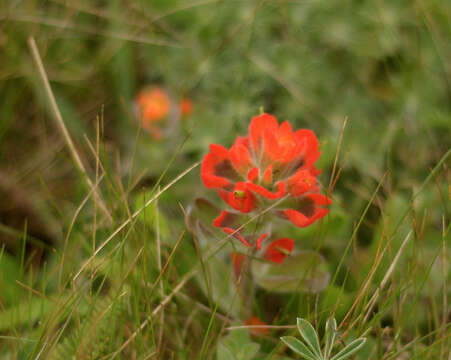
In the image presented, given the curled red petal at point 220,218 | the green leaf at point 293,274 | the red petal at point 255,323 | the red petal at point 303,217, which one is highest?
the red petal at point 303,217

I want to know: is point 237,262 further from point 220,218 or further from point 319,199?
point 319,199

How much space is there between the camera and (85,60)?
2389mm

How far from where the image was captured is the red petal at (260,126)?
1.24m

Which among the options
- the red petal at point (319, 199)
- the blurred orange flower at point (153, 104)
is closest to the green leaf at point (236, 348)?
the red petal at point (319, 199)

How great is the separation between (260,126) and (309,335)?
51 cm

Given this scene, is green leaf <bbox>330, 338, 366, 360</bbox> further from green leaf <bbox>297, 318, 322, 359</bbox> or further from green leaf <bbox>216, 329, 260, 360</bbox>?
green leaf <bbox>216, 329, 260, 360</bbox>

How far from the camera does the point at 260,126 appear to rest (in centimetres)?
125

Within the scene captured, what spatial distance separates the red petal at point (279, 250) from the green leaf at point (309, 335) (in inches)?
8.7

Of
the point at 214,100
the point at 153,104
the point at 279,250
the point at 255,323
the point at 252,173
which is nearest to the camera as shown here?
the point at 252,173

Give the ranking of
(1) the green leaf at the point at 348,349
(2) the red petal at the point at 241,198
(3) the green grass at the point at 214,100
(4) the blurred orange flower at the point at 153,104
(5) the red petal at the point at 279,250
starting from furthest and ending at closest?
(4) the blurred orange flower at the point at 153,104 < (3) the green grass at the point at 214,100 < (5) the red petal at the point at 279,250 < (2) the red petal at the point at 241,198 < (1) the green leaf at the point at 348,349

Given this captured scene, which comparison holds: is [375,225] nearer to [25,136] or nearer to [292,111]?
[292,111]

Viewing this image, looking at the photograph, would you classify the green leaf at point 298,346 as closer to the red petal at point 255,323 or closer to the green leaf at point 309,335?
the green leaf at point 309,335

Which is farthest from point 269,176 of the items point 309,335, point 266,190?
point 309,335

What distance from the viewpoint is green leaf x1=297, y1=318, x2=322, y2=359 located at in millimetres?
1087
